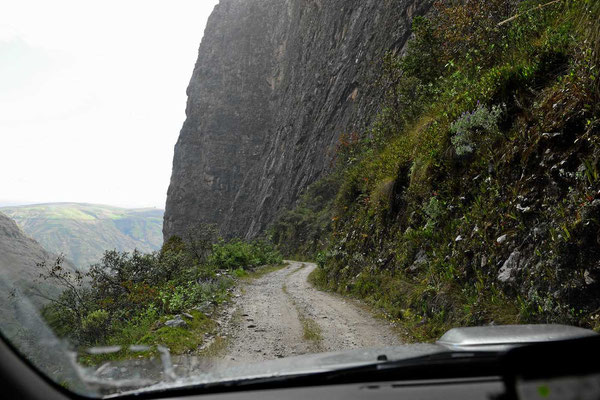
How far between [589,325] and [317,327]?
14.4ft

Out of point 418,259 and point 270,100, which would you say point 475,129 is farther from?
point 270,100

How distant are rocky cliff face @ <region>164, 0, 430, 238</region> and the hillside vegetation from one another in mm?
21438

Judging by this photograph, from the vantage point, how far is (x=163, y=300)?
8.42 meters

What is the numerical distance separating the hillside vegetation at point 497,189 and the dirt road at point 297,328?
0.77 m

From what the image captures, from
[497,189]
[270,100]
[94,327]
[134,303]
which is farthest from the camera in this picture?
[270,100]

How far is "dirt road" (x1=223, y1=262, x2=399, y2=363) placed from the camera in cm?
588

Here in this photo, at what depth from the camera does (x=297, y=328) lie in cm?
725

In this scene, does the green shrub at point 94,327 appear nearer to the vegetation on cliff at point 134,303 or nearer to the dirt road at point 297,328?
the vegetation on cliff at point 134,303

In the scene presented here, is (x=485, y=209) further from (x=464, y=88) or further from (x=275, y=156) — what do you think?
(x=275, y=156)

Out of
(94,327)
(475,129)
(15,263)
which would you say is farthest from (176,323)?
(475,129)

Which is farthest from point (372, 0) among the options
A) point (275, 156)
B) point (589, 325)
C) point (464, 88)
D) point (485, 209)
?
point (589, 325)

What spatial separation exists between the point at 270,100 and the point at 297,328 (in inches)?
3092

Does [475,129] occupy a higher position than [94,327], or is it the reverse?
[475,129]

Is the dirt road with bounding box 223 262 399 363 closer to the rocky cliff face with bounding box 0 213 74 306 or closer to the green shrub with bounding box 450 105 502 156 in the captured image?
the rocky cliff face with bounding box 0 213 74 306
